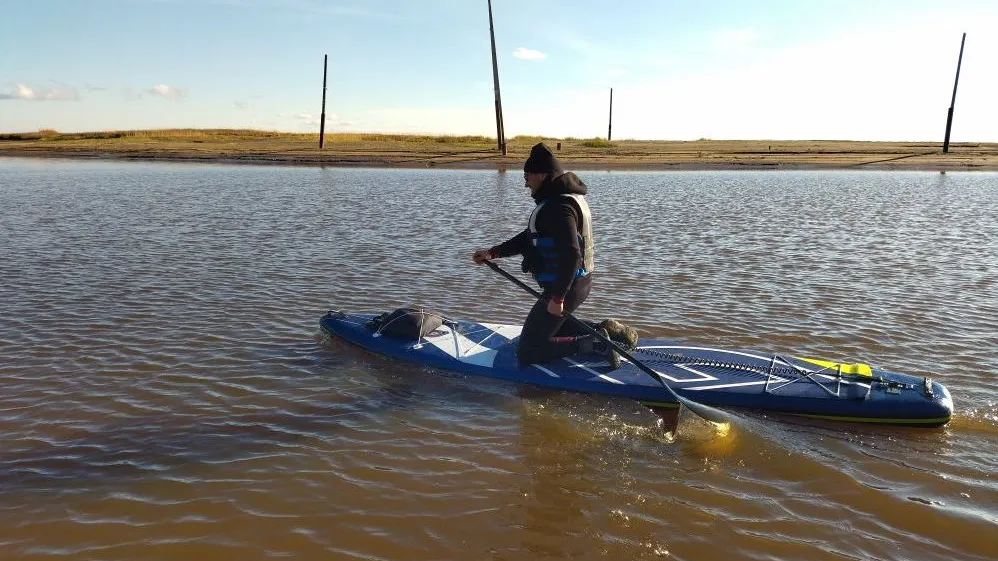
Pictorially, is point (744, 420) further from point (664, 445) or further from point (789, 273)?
point (789, 273)

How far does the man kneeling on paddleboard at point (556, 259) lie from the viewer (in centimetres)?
545

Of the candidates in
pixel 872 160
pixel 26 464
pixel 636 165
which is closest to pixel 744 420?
pixel 26 464

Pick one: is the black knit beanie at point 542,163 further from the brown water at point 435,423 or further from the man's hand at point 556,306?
the brown water at point 435,423

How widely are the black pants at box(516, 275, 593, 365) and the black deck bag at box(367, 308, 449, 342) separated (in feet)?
3.71

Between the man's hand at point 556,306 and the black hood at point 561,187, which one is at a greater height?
the black hood at point 561,187

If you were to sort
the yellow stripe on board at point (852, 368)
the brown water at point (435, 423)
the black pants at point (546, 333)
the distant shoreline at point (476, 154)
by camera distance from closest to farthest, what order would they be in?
the brown water at point (435, 423)
the yellow stripe on board at point (852, 368)
the black pants at point (546, 333)
the distant shoreline at point (476, 154)

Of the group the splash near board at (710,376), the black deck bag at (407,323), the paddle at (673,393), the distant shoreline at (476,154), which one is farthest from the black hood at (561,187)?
the distant shoreline at (476,154)

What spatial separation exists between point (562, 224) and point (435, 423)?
5.97ft

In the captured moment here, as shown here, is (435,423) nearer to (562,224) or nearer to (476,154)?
(562,224)

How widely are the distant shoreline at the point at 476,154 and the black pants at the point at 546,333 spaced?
2756 centimetres

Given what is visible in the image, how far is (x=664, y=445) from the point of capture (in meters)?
5.14

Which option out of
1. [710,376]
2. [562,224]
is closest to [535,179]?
[562,224]

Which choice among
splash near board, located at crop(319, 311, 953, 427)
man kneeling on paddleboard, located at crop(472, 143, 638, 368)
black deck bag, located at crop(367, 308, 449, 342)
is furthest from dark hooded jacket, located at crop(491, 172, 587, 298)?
black deck bag, located at crop(367, 308, 449, 342)

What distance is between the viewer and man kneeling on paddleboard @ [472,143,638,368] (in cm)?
545
